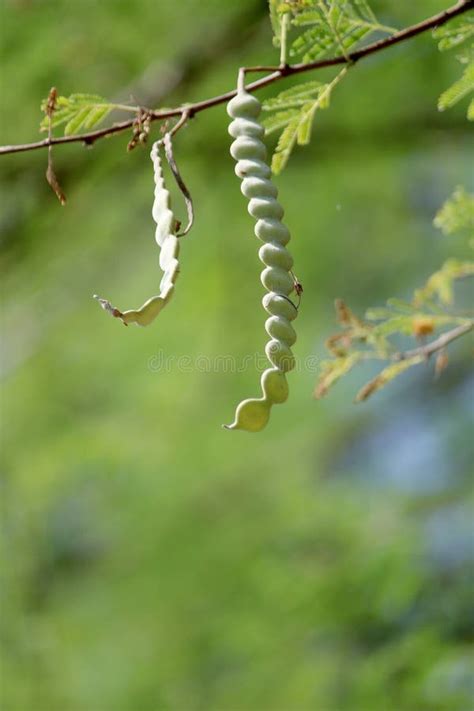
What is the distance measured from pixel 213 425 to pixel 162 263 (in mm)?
→ 3948

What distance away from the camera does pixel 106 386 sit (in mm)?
5441

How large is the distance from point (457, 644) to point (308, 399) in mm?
2586

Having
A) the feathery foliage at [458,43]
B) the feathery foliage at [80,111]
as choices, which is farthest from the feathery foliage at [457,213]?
the feathery foliage at [80,111]

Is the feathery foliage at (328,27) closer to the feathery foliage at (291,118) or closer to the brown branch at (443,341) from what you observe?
the feathery foliage at (291,118)

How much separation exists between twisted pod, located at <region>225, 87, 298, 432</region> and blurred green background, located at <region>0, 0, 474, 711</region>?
4.88ft

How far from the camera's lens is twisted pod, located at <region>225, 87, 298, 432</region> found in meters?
1.00

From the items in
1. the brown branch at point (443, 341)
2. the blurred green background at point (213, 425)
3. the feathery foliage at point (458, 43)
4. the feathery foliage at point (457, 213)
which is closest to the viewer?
the feathery foliage at point (458, 43)

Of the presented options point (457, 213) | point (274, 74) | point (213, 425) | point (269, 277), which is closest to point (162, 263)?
point (269, 277)

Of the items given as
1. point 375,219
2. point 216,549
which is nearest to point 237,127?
point 216,549

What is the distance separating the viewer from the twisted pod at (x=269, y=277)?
1001 millimetres

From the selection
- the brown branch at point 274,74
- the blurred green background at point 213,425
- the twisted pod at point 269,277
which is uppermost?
the blurred green background at point 213,425

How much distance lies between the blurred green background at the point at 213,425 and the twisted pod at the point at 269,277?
149 cm

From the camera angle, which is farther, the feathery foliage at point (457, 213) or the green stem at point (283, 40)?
the feathery foliage at point (457, 213)

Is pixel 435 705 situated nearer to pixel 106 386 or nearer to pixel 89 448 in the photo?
pixel 89 448
